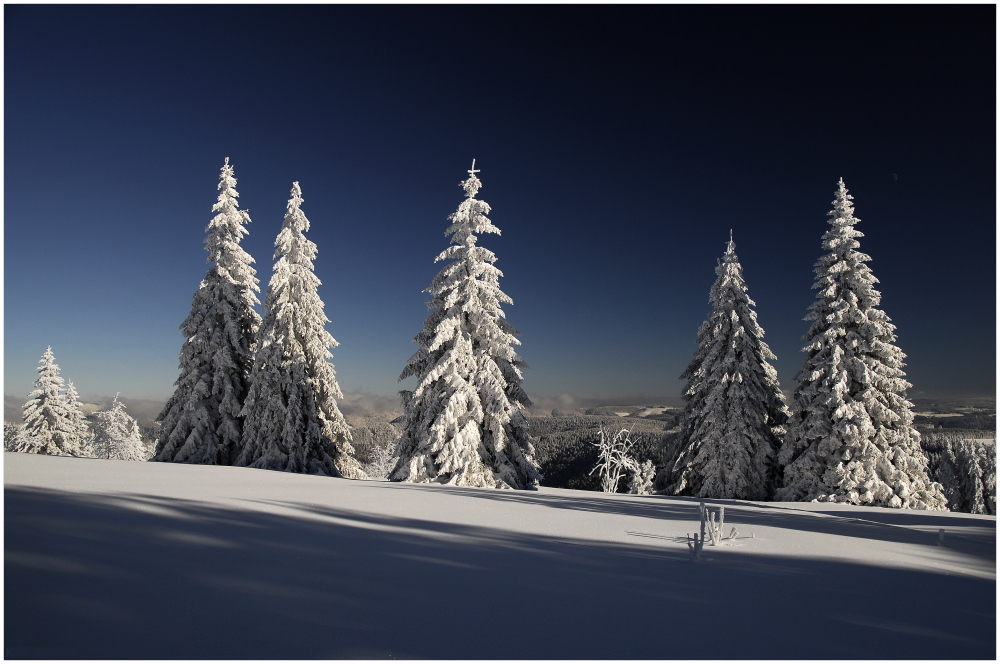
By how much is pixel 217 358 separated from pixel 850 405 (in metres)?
25.9

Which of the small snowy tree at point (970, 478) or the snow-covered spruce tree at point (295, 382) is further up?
the snow-covered spruce tree at point (295, 382)

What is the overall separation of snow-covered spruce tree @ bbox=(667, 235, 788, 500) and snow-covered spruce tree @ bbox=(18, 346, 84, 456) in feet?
124

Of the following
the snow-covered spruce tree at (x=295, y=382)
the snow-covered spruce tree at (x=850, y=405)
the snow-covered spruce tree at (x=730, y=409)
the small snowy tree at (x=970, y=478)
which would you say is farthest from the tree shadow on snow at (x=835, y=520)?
the small snowy tree at (x=970, y=478)

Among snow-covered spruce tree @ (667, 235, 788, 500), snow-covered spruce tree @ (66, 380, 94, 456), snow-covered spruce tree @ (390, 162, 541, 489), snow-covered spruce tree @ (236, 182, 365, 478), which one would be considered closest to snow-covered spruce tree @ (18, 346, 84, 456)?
snow-covered spruce tree @ (66, 380, 94, 456)

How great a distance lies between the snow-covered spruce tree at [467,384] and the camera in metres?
17.5

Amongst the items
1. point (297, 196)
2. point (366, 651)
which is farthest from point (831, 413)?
point (297, 196)

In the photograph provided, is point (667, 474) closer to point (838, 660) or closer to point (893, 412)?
point (893, 412)

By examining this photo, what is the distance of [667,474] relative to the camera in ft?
72.6

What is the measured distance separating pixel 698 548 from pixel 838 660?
2.75m

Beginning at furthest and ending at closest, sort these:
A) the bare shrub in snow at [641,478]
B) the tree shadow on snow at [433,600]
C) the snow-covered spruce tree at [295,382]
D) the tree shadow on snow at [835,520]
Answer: the bare shrub in snow at [641,478] → the snow-covered spruce tree at [295,382] → the tree shadow on snow at [835,520] → the tree shadow on snow at [433,600]

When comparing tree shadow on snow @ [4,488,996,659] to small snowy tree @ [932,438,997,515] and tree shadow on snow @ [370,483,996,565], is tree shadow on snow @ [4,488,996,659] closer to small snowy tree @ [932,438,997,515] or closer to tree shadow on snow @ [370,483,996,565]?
tree shadow on snow @ [370,483,996,565]

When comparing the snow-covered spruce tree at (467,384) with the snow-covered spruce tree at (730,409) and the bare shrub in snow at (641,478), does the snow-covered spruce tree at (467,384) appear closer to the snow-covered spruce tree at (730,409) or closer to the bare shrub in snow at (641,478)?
the snow-covered spruce tree at (730,409)

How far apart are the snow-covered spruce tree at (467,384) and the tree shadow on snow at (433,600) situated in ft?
35.5

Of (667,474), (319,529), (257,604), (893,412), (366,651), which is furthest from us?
(667,474)
